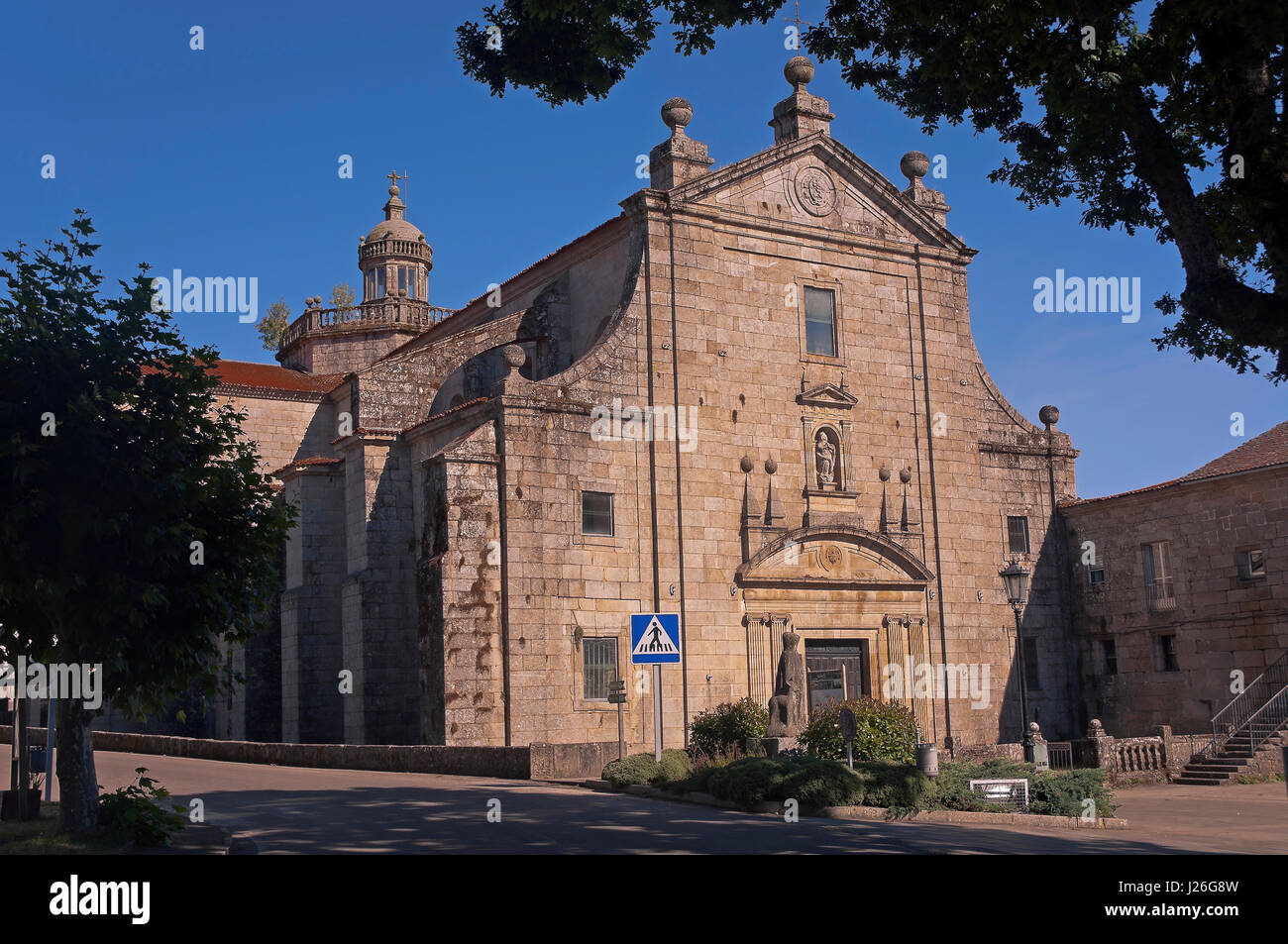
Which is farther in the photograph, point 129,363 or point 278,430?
point 278,430

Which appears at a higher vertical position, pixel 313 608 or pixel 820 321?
pixel 820 321

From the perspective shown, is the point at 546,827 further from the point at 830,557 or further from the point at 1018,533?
the point at 1018,533

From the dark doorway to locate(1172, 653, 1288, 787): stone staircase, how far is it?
733cm

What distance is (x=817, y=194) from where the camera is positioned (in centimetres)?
3234

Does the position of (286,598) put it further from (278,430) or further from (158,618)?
(158,618)

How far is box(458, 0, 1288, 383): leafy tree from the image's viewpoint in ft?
36.2

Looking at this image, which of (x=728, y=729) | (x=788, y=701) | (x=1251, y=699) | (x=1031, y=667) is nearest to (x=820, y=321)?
(x=1031, y=667)

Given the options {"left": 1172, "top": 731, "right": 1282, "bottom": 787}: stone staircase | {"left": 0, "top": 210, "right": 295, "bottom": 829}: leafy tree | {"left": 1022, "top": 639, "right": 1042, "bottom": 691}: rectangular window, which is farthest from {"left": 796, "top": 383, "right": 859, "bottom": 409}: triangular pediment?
{"left": 0, "top": 210, "right": 295, "bottom": 829}: leafy tree

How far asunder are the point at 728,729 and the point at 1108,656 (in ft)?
44.3

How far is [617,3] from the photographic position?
1439 cm

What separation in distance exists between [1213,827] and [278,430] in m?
29.5

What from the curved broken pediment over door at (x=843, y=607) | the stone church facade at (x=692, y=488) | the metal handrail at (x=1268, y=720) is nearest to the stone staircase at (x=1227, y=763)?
the metal handrail at (x=1268, y=720)

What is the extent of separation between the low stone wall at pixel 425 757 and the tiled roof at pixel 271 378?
1326 cm
